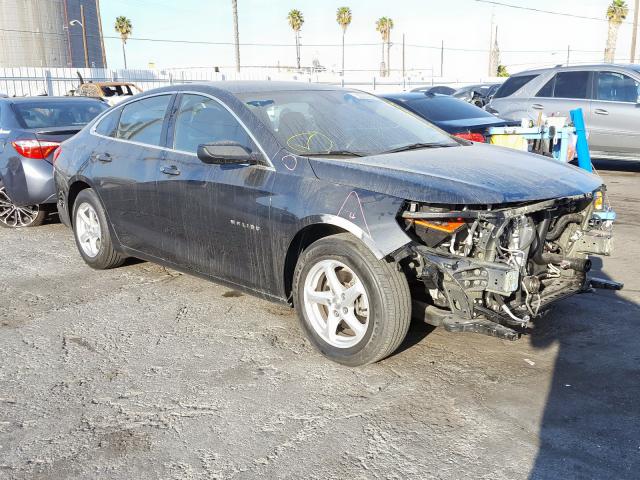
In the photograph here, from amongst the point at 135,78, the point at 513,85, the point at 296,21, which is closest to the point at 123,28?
the point at 296,21

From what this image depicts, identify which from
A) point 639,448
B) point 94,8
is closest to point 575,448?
point 639,448

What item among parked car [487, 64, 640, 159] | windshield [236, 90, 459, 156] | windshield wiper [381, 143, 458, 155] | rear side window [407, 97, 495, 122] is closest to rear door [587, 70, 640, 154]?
parked car [487, 64, 640, 159]

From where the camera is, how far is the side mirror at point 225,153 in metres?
4.20

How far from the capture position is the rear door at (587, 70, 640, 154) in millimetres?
10734

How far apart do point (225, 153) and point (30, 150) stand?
13.4ft

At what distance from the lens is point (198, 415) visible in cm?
334

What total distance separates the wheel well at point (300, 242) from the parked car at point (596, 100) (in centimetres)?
841

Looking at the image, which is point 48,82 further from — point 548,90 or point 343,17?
point 343,17

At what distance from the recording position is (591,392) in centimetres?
353

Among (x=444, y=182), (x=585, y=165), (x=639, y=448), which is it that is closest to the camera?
(x=639, y=448)

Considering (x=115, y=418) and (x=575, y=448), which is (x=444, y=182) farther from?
(x=115, y=418)

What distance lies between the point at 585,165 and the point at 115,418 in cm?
516

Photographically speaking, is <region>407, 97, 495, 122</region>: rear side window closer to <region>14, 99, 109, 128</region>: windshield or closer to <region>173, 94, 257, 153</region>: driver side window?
<region>14, 99, 109, 128</region>: windshield

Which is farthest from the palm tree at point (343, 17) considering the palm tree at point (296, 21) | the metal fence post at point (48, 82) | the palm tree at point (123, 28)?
the metal fence post at point (48, 82)
